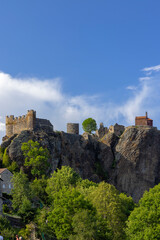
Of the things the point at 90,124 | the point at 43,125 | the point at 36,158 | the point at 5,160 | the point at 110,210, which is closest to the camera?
the point at 110,210

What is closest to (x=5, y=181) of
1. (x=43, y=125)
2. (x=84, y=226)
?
(x=43, y=125)

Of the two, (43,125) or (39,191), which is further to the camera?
(43,125)

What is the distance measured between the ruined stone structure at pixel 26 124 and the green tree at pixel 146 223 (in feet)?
153

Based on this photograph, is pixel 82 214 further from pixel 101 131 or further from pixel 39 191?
pixel 101 131

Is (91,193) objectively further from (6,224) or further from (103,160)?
(103,160)

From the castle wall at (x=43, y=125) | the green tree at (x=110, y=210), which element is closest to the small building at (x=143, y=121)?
the castle wall at (x=43, y=125)

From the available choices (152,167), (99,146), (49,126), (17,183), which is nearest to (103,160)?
(99,146)

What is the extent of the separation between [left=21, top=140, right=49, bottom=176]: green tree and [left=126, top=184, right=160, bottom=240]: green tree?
31536mm

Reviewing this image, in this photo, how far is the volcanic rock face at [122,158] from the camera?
10250 cm

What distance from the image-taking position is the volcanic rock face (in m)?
102

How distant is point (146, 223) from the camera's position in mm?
48156

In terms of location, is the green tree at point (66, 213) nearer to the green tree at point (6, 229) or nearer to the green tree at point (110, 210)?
the green tree at point (110, 210)

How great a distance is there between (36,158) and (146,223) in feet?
114

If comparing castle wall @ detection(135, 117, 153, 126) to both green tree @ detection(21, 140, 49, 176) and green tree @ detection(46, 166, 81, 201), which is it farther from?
green tree @ detection(46, 166, 81, 201)
